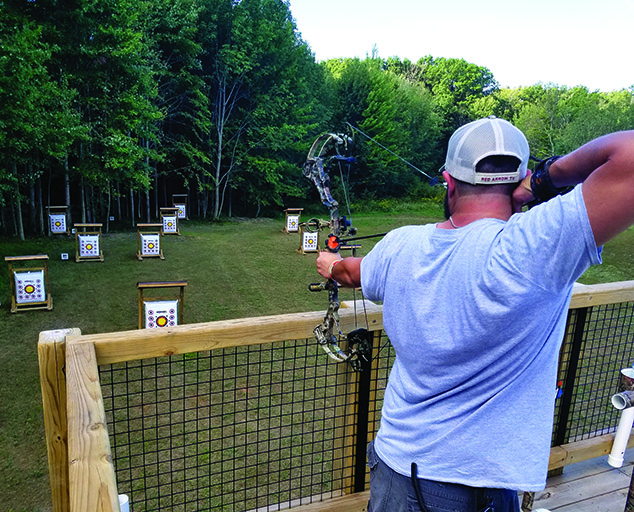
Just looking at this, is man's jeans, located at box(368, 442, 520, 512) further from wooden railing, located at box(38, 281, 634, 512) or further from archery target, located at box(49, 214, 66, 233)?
archery target, located at box(49, 214, 66, 233)

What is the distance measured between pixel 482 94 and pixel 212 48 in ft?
112

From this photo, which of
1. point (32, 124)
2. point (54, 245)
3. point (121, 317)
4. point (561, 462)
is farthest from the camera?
point (54, 245)

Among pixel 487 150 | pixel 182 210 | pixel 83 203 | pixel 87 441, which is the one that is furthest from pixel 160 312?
pixel 182 210

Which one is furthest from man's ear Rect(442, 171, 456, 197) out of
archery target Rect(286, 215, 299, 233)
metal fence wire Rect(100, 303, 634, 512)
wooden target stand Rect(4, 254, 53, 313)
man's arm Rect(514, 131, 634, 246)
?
archery target Rect(286, 215, 299, 233)

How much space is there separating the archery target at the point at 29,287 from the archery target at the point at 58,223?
21.7 ft

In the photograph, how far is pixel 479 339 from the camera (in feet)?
3.08

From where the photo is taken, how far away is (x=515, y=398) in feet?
3.24

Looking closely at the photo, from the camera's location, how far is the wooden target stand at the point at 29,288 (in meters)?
7.25

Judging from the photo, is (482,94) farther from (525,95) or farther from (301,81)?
(301,81)

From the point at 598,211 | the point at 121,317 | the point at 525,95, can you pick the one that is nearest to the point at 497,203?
the point at 598,211

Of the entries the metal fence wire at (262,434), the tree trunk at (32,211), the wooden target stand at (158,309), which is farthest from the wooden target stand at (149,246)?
the metal fence wire at (262,434)

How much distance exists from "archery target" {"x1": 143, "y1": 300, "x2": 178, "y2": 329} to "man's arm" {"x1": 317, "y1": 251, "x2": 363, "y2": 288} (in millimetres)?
5079

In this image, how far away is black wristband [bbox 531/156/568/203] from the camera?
0.98m

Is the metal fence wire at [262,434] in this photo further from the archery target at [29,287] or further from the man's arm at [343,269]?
the archery target at [29,287]
